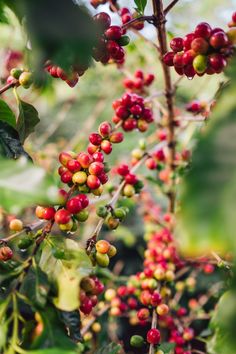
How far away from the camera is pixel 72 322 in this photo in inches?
26.9

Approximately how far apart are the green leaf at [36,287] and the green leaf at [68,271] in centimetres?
2

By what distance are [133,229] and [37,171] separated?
338cm

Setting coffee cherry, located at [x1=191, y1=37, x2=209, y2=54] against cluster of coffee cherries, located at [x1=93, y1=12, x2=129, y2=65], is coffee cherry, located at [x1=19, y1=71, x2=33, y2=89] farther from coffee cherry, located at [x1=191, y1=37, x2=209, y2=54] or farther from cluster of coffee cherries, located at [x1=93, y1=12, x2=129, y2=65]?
coffee cherry, located at [x1=191, y1=37, x2=209, y2=54]

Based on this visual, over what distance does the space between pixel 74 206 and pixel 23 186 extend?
26 cm

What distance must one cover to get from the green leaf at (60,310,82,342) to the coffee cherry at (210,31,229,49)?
55 cm

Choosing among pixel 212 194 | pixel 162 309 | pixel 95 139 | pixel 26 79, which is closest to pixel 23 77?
pixel 26 79

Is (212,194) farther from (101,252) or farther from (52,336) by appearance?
(101,252)

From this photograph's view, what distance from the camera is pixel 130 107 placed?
113cm

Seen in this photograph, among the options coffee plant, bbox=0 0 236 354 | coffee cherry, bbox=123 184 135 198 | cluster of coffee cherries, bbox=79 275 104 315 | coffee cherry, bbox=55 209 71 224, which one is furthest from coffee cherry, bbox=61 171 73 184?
coffee cherry, bbox=123 184 135 198

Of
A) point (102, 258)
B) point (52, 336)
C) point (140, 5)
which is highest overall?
point (140, 5)

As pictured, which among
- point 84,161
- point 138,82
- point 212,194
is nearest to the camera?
point 212,194

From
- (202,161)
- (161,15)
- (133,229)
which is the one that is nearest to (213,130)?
(202,161)

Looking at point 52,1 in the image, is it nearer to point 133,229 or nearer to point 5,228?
point 5,228

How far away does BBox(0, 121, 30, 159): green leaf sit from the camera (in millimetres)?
817
